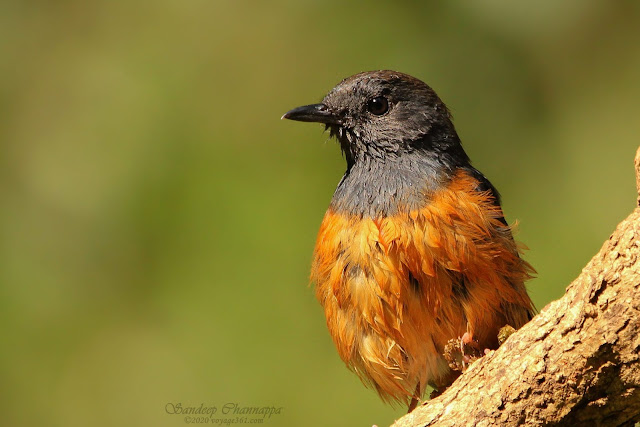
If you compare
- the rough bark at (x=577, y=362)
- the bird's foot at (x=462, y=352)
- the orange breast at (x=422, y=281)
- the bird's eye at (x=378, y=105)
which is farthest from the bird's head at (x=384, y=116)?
the rough bark at (x=577, y=362)

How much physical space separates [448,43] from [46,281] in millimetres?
4389

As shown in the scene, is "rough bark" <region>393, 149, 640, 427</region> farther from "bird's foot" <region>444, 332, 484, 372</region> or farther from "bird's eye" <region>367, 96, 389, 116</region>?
"bird's eye" <region>367, 96, 389, 116</region>

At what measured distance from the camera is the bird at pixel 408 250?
4797mm

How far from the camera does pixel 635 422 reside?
3598 mm

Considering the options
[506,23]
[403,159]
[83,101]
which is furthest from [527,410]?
[83,101]

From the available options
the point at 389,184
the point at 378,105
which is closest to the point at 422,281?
the point at 389,184

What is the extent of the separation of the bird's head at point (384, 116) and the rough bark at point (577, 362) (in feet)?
6.58

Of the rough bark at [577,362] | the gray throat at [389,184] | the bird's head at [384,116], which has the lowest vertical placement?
the rough bark at [577,362]

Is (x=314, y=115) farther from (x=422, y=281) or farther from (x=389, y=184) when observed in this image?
(x=422, y=281)

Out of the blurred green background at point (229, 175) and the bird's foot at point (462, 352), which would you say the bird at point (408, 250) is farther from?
the blurred green background at point (229, 175)

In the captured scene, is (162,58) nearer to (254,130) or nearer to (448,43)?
(254,130)

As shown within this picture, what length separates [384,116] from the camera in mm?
5691

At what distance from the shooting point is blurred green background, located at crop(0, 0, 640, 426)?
6.84m

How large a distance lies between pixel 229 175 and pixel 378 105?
6.39 feet
